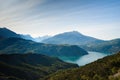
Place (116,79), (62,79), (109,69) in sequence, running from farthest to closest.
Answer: (62,79) < (109,69) < (116,79)

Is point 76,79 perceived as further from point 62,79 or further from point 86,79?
point 62,79

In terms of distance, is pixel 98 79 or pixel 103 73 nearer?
pixel 98 79

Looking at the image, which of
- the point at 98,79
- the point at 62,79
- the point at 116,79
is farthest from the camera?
the point at 62,79

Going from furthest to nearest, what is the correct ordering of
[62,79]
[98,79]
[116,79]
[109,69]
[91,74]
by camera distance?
1. [62,79]
2. [91,74]
3. [109,69]
4. [98,79]
5. [116,79]

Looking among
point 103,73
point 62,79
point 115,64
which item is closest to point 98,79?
point 103,73

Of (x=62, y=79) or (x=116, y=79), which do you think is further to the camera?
(x=62, y=79)

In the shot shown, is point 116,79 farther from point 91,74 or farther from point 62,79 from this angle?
point 62,79

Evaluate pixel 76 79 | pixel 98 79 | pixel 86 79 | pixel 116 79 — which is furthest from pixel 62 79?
pixel 116 79

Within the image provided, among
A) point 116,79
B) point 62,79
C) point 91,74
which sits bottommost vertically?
point 62,79

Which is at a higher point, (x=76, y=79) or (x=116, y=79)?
(x=116, y=79)
